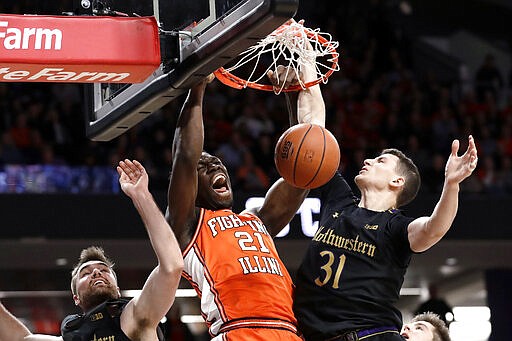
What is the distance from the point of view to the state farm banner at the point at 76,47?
4574mm

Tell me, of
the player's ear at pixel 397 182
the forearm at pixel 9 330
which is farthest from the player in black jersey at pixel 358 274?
the forearm at pixel 9 330

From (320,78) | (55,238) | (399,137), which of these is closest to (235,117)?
(399,137)

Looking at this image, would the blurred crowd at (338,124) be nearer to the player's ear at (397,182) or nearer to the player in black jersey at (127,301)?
the player in black jersey at (127,301)

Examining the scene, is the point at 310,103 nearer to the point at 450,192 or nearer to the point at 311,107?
the point at 311,107

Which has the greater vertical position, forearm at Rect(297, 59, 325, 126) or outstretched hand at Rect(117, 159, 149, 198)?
forearm at Rect(297, 59, 325, 126)

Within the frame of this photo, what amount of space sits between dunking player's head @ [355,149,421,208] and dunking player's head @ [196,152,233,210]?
713mm

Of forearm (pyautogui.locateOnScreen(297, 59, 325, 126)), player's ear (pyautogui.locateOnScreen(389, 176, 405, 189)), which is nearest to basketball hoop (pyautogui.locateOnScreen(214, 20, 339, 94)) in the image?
forearm (pyautogui.locateOnScreen(297, 59, 325, 126))

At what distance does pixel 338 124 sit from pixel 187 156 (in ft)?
27.4

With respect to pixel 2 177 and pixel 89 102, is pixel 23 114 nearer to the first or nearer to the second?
pixel 2 177

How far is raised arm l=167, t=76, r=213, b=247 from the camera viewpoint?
500 centimetres

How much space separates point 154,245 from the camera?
4543 millimetres

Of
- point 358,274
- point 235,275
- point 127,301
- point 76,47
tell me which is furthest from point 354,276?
point 76,47

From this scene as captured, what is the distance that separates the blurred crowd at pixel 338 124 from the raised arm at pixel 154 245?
20.6ft

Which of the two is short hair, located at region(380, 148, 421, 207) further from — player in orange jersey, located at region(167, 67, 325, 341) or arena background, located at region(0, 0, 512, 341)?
arena background, located at region(0, 0, 512, 341)
